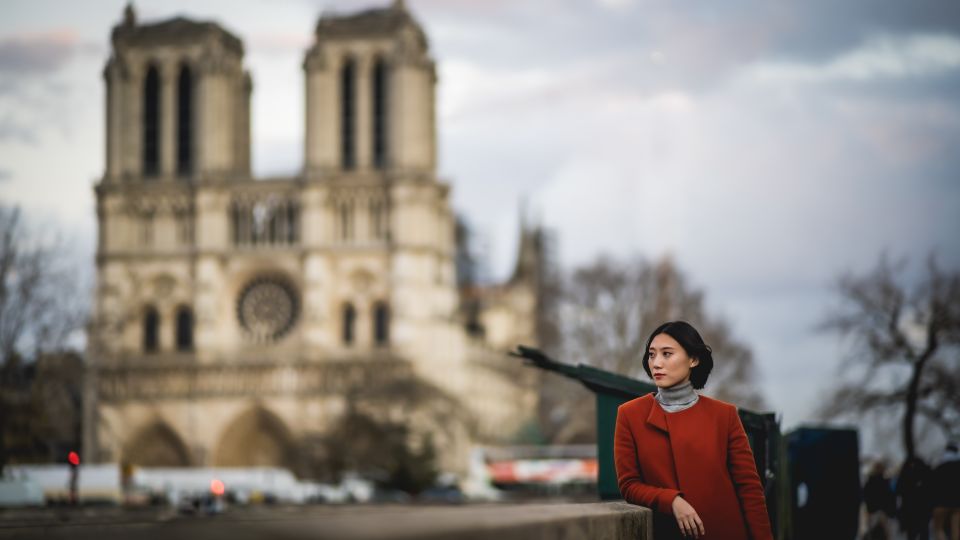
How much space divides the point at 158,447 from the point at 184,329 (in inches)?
250

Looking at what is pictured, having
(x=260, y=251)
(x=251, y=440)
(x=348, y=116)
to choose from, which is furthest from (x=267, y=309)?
(x=348, y=116)

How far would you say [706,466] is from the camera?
598 centimetres

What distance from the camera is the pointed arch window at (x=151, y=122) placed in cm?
8744

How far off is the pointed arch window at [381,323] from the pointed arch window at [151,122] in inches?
537

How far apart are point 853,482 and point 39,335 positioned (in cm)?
3347

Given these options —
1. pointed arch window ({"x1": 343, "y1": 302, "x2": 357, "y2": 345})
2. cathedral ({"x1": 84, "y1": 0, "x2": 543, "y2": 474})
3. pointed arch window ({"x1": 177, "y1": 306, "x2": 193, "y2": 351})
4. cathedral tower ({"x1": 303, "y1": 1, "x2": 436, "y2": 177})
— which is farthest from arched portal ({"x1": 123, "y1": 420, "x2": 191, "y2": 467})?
cathedral tower ({"x1": 303, "y1": 1, "x2": 436, "y2": 177})

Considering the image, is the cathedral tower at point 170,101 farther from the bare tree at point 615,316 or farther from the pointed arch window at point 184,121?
the bare tree at point 615,316

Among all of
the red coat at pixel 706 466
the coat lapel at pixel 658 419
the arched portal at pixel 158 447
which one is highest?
the coat lapel at pixel 658 419

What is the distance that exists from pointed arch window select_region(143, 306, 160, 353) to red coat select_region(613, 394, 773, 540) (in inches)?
3206

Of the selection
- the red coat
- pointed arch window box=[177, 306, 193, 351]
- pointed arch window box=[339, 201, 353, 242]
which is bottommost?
the red coat

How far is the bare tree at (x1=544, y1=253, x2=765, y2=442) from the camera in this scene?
63.6 meters

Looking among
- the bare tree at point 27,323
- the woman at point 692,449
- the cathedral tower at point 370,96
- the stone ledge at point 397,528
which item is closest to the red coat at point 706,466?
the woman at point 692,449

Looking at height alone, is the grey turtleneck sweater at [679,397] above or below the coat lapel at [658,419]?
above

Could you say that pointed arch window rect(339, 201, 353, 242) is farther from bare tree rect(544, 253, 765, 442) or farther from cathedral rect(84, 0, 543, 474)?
bare tree rect(544, 253, 765, 442)
